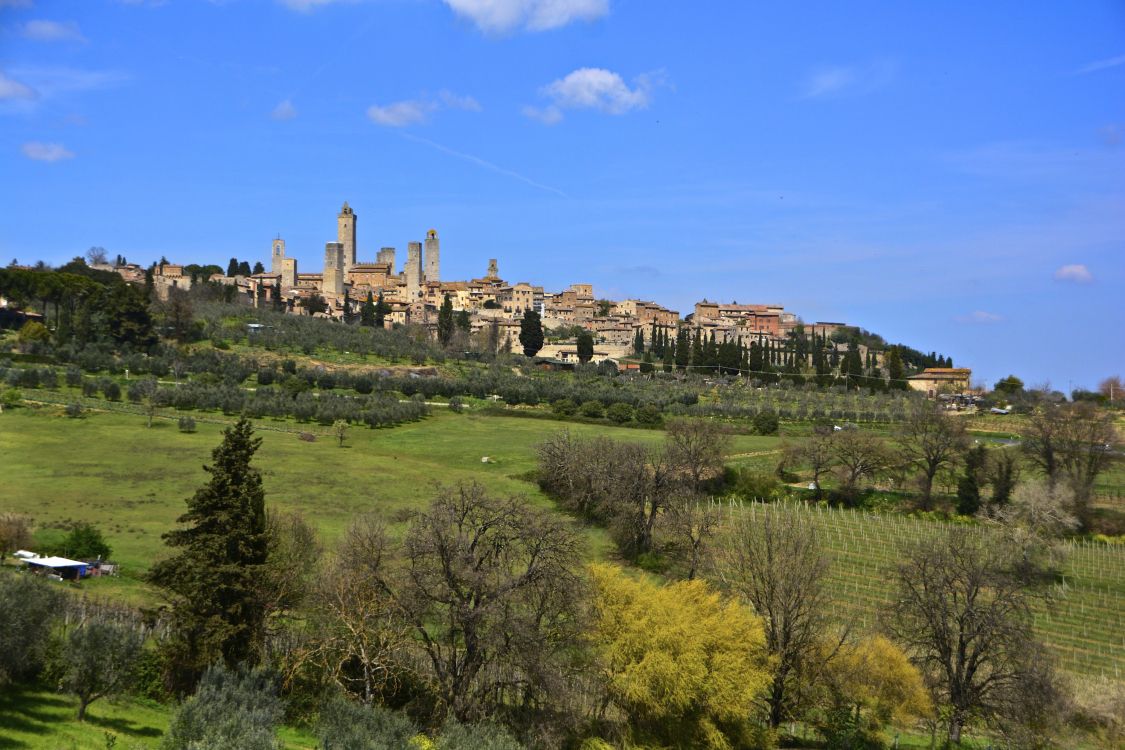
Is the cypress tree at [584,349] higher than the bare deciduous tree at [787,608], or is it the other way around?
the cypress tree at [584,349]

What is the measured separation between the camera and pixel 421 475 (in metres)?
44.5

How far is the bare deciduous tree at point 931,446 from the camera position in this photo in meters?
47.9

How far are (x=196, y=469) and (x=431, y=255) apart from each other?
129394 millimetres

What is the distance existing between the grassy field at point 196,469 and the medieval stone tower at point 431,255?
111 metres

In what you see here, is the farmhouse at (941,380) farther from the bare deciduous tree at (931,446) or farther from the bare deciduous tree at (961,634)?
the bare deciduous tree at (961,634)

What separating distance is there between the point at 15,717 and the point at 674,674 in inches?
512

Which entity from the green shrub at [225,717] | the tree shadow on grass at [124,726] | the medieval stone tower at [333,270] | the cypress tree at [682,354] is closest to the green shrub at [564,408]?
the cypress tree at [682,354]

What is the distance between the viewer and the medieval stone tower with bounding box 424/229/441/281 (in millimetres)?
167250

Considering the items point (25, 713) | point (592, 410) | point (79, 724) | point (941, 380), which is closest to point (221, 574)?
point (79, 724)

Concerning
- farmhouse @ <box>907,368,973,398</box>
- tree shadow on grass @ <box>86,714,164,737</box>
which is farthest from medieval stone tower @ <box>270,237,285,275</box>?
tree shadow on grass @ <box>86,714,164,737</box>

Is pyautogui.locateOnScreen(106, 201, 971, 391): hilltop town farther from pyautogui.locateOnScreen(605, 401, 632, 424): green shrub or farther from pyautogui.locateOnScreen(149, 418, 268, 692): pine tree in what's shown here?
pyautogui.locateOnScreen(149, 418, 268, 692): pine tree

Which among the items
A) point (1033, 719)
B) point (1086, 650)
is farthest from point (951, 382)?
point (1033, 719)

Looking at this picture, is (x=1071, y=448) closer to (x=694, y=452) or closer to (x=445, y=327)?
(x=694, y=452)

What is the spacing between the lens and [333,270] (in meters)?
152
